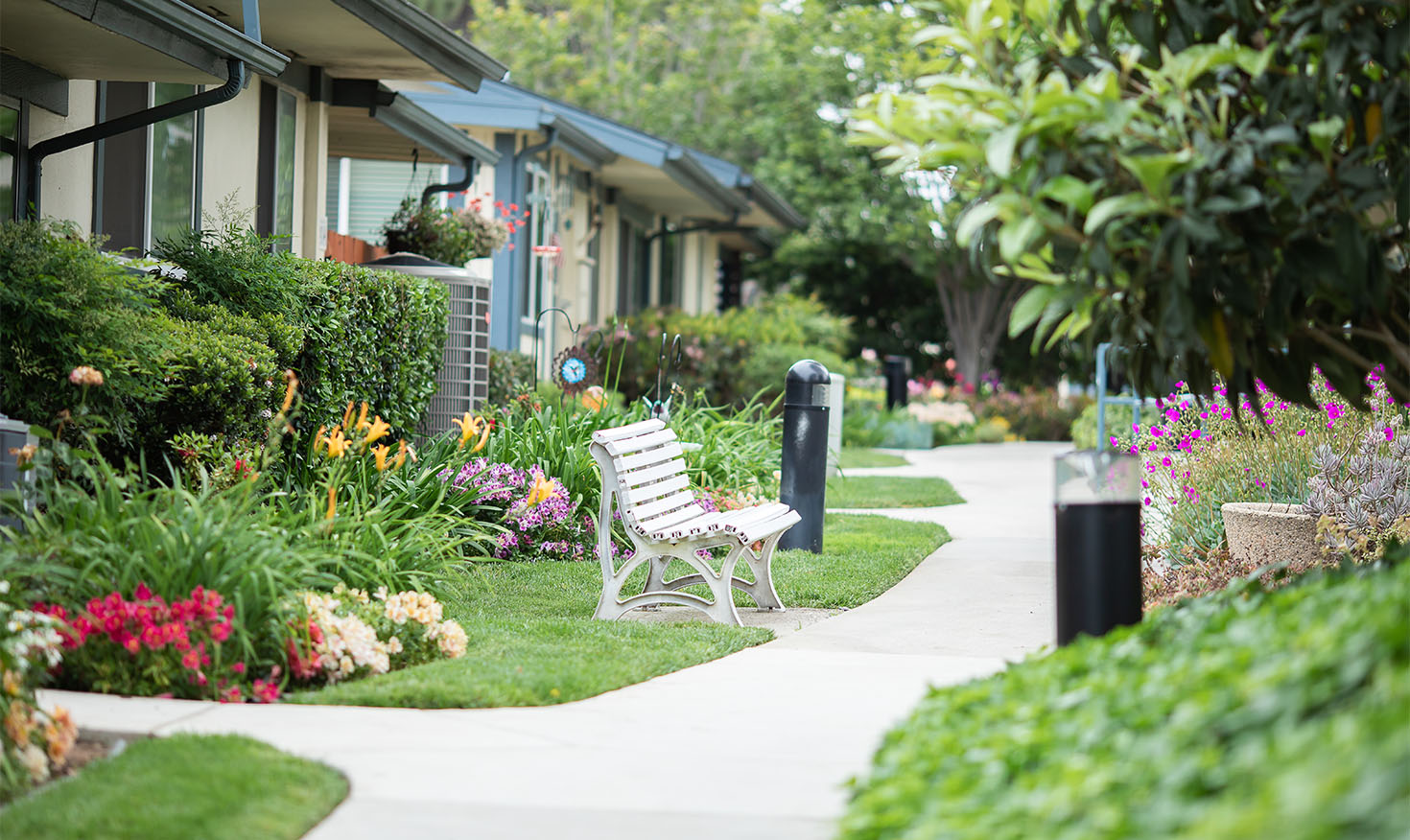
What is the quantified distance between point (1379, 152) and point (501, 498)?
222 inches

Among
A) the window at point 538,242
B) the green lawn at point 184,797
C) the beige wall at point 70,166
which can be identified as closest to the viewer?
the green lawn at point 184,797

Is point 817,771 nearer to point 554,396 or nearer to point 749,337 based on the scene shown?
point 554,396

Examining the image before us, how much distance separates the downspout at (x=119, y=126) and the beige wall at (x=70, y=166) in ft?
0.30

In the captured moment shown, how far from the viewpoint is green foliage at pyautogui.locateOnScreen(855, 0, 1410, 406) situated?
371cm

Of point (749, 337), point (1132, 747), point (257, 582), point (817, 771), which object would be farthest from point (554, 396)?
point (1132, 747)

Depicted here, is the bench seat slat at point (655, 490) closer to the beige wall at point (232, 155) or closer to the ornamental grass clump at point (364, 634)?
the ornamental grass clump at point (364, 634)

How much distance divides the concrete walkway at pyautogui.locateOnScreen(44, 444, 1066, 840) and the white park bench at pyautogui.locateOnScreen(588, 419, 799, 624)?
0.53 m

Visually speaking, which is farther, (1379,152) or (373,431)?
(373,431)

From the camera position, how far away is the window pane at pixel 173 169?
906cm

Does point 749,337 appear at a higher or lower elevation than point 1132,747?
higher

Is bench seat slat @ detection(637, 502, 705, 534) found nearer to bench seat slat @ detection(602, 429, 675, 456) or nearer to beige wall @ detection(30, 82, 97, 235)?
bench seat slat @ detection(602, 429, 675, 456)

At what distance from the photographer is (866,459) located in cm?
1867

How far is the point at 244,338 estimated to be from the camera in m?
6.89

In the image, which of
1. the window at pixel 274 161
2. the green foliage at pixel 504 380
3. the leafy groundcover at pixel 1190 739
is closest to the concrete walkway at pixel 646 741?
the leafy groundcover at pixel 1190 739
